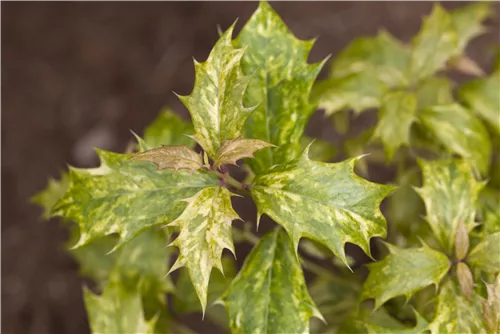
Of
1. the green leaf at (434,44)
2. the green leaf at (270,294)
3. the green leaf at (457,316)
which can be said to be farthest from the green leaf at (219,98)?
the green leaf at (434,44)

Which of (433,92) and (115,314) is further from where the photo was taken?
(433,92)

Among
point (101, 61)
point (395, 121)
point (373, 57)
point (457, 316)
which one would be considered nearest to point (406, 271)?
point (457, 316)

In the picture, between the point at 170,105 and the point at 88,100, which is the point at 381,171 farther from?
the point at 88,100

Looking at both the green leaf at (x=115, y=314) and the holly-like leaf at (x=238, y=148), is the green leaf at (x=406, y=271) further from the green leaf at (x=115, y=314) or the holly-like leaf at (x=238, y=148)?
the green leaf at (x=115, y=314)

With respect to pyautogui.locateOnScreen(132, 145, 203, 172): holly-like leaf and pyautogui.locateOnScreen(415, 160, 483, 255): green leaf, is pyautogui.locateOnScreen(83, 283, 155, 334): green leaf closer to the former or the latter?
pyautogui.locateOnScreen(132, 145, 203, 172): holly-like leaf

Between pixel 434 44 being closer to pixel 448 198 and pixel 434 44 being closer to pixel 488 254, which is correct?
pixel 448 198
